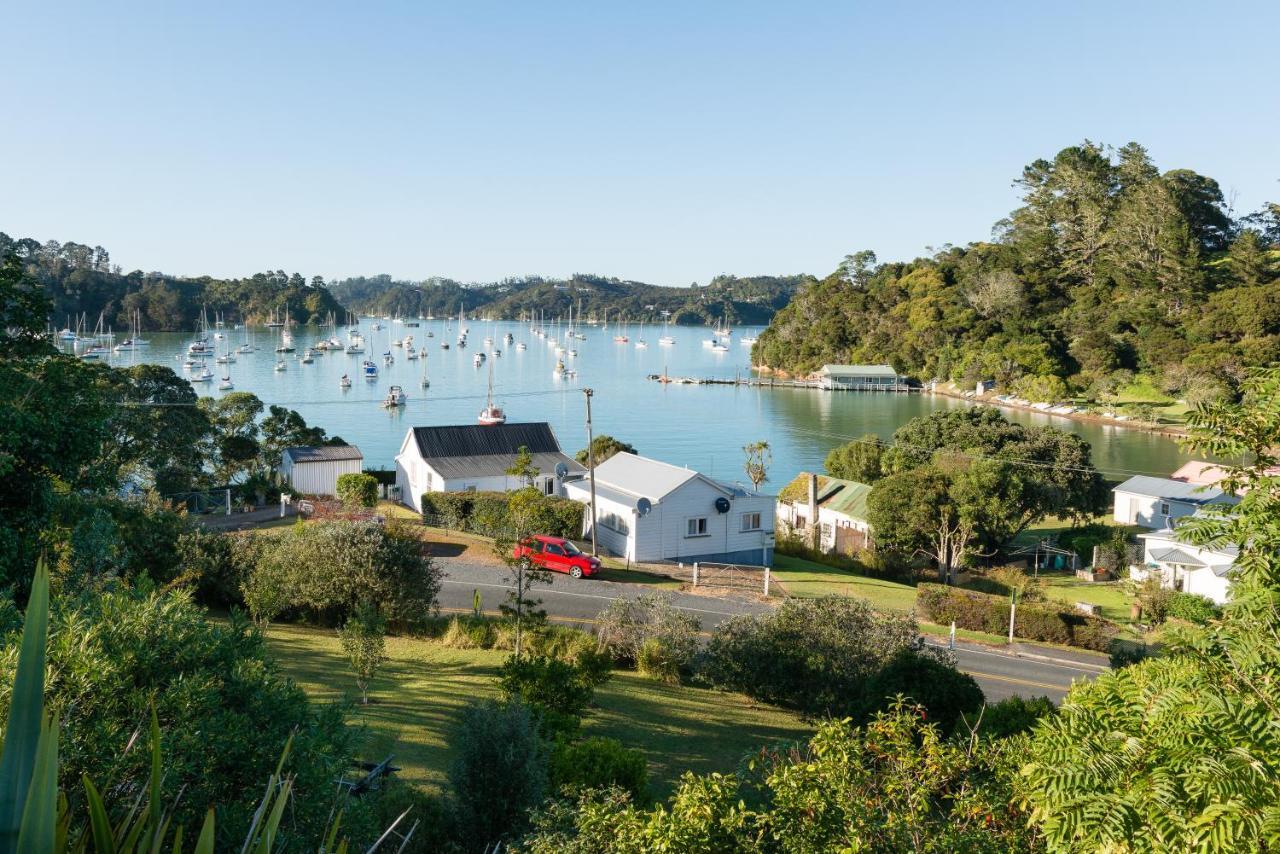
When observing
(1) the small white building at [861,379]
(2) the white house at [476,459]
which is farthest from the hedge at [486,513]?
(1) the small white building at [861,379]

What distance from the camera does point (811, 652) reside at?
63.2 ft

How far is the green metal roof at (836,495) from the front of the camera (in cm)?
4325

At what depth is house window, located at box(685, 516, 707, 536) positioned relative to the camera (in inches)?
1367

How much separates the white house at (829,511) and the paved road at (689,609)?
46.5 ft

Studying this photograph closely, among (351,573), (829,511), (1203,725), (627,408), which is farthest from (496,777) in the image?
(627,408)

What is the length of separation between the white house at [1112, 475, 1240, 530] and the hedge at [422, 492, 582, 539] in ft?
94.3

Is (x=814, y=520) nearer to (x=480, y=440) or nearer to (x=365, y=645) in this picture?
(x=480, y=440)

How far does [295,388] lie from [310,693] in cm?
9459

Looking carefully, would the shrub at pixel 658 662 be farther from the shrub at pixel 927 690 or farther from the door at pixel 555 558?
the door at pixel 555 558

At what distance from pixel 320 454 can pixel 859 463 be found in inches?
1137

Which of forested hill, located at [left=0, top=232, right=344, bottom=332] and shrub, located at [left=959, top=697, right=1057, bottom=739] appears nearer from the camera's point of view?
shrub, located at [left=959, top=697, right=1057, bottom=739]

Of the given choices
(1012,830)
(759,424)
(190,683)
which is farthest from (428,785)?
(759,424)

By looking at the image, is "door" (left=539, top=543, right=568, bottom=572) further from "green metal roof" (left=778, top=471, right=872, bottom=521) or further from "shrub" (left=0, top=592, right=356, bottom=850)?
"shrub" (left=0, top=592, right=356, bottom=850)

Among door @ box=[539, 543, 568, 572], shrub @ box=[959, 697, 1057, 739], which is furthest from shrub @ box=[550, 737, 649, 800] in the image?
door @ box=[539, 543, 568, 572]
